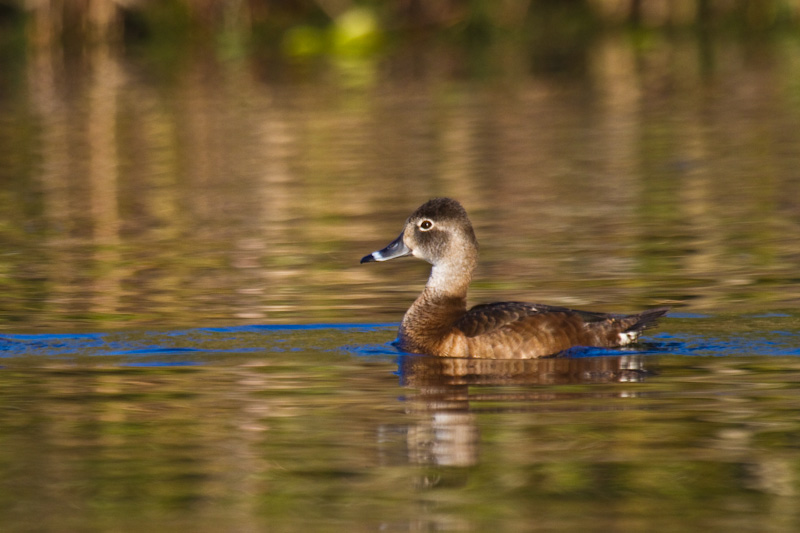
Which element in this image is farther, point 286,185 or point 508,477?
point 286,185

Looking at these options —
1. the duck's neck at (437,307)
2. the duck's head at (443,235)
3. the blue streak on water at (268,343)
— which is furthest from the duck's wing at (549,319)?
the duck's head at (443,235)

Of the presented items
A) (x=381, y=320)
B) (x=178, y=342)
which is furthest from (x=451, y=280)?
(x=178, y=342)

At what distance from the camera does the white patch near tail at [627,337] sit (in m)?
8.16

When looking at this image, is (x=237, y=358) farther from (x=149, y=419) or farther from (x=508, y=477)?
(x=508, y=477)

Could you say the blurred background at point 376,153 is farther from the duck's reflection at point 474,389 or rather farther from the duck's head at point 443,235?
the duck's reflection at point 474,389

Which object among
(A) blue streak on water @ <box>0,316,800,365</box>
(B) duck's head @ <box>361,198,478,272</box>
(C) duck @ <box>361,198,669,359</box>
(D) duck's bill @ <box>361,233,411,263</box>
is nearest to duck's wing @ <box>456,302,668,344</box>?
(C) duck @ <box>361,198,669,359</box>

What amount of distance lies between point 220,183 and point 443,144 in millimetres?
3283

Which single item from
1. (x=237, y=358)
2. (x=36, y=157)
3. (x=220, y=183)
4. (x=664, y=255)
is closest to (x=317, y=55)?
(x=36, y=157)

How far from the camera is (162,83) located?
89.3ft

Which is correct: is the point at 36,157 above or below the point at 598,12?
below

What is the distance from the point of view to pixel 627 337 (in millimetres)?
8188

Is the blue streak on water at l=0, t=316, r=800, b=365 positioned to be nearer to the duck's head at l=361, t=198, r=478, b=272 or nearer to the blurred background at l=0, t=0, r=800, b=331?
the blurred background at l=0, t=0, r=800, b=331

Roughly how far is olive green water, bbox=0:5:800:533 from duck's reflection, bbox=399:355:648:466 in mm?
23

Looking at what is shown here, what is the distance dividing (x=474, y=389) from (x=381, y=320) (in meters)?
1.89
